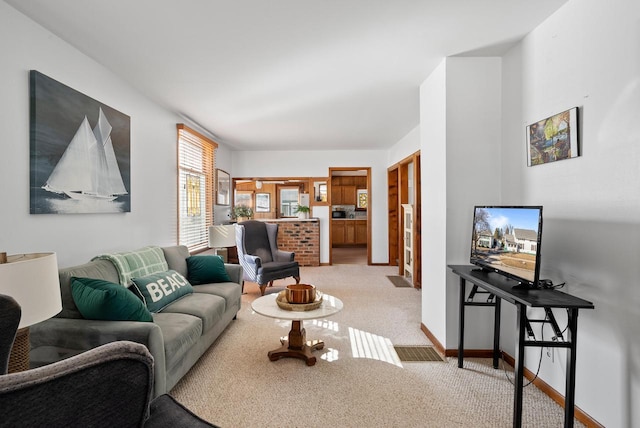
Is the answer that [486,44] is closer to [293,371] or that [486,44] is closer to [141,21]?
[141,21]

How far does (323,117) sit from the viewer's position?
14.1ft

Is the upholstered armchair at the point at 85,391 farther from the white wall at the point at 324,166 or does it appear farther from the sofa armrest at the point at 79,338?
the white wall at the point at 324,166

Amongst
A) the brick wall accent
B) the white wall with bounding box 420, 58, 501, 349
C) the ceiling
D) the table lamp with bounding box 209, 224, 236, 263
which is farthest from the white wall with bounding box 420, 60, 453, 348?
the brick wall accent

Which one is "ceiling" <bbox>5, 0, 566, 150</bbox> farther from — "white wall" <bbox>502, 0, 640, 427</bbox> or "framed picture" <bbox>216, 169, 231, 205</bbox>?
"framed picture" <bbox>216, 169, 231, 205</bbox>

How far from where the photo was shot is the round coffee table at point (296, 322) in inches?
95.0

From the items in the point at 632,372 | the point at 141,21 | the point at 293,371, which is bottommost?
the point at 293,371

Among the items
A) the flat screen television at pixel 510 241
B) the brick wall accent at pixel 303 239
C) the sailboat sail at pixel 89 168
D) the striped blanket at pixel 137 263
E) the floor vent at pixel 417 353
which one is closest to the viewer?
the flat screen television at pixel 510 241

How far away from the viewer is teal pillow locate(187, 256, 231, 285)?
3.35m

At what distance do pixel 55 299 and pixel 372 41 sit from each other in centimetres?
249

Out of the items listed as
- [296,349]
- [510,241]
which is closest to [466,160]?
[510,241]

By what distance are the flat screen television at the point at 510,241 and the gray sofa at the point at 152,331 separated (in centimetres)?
217

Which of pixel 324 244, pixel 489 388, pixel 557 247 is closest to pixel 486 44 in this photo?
pixel 557 247

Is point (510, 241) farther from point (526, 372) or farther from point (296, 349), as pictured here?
point (296, 349)

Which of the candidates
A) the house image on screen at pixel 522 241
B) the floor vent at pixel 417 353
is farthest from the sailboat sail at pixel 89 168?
the house image on screen at pixel 522 241
